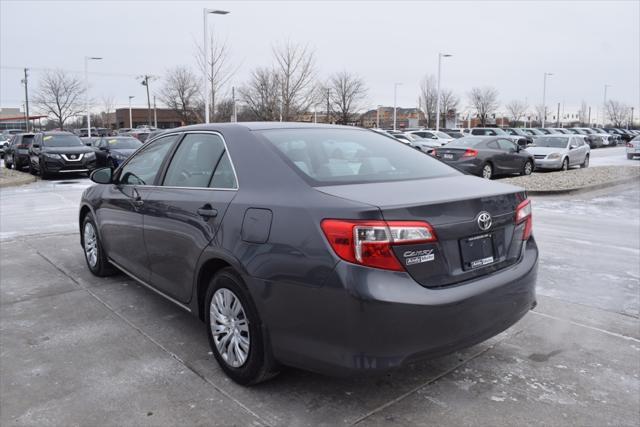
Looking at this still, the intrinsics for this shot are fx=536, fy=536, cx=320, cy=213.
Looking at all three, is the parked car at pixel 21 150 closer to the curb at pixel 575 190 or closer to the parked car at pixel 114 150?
the parked car at pixel 114 150

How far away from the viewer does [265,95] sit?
38250mm

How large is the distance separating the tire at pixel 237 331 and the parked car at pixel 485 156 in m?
14.2

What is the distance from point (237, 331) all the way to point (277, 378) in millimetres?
418

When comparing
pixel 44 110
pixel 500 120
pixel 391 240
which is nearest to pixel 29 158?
pixel 391 240

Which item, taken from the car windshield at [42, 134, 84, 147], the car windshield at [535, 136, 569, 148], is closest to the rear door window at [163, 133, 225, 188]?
the car windshield at [42, 134, 84, 147]

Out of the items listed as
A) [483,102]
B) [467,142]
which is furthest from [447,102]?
[467,142]

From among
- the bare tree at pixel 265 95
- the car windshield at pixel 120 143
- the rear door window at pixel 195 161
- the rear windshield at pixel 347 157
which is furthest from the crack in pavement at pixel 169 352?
the bare tree at pixel 265 95

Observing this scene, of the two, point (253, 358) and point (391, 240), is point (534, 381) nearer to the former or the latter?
Result: point (391, 240)

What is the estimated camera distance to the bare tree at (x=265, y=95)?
35531 millimetres

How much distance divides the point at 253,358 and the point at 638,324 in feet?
10.9

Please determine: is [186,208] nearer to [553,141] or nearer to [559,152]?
[559,152]

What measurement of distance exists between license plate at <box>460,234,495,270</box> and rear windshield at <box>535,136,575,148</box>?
827 inches

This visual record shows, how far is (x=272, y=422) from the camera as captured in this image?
2924mm

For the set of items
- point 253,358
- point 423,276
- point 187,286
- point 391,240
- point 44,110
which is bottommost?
point 253,358
